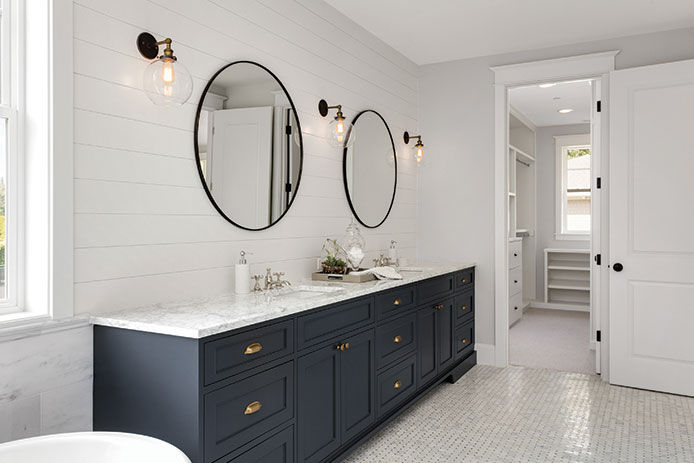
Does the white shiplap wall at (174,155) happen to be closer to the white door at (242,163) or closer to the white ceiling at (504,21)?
the white door at (242,163)

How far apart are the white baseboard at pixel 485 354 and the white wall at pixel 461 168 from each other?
51 mm

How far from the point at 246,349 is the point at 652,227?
3.13 metres

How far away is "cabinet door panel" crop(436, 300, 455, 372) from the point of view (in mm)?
3707

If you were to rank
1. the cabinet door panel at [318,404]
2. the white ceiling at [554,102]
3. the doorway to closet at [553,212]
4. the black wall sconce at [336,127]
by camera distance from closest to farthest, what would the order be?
the cabinet door panel at [318,404] < the black wall sconce at [336,127] < the white ceiling at [554,102] < the doorway to closet at [553,212]

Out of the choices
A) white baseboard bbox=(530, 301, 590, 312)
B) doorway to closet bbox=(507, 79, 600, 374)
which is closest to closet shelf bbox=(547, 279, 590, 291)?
doorway to closet bbox=(507, 79, 600, 374)

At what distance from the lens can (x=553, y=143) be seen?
741 cm

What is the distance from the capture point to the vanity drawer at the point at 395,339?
2910 mm

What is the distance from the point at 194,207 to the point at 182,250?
8.1 inches

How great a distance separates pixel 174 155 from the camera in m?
2.32

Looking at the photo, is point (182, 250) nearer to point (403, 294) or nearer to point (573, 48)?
point (403, 294)

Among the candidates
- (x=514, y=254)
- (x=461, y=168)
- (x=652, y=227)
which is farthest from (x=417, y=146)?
(x=514, y=254)

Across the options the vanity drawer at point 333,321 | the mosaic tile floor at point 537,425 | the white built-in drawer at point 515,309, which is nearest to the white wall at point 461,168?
the mosaic tile floor at point 537,425

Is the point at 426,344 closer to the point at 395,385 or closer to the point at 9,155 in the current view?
the point at 395,385

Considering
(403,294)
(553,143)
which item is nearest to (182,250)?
(403,294)
